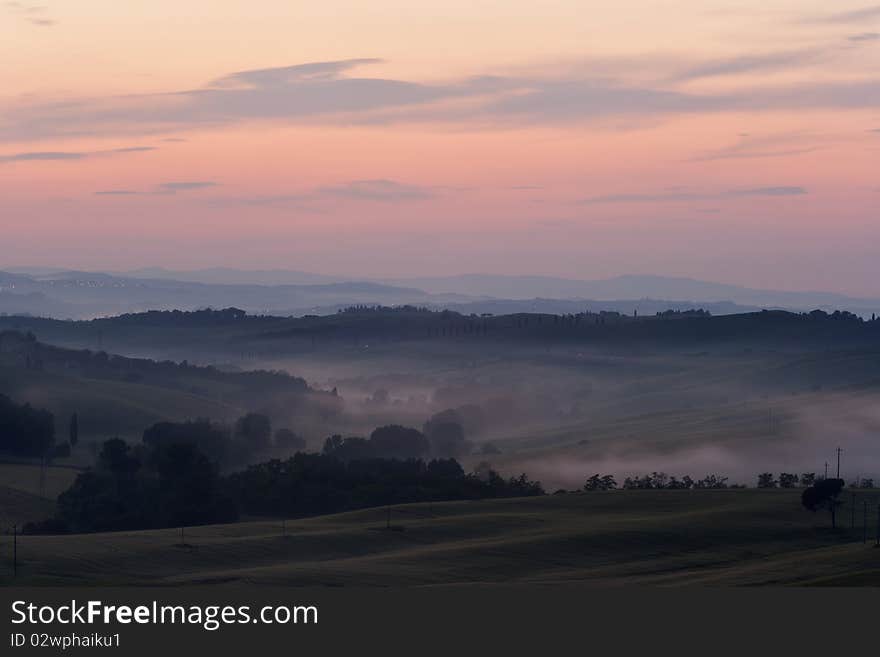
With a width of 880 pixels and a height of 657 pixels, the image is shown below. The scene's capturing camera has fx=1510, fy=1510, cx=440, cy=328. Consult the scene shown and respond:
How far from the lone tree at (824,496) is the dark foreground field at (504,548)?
42.8 inches

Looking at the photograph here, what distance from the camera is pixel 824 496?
147m

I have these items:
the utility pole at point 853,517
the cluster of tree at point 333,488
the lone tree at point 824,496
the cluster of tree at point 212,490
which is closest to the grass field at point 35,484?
the cluster of tree at point 212,490

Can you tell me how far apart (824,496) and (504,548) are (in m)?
39.0

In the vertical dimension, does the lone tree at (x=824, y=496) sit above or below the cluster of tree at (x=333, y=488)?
above

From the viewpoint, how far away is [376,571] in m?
108

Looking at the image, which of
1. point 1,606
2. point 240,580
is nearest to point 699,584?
point 240,580

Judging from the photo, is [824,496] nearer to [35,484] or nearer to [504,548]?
[504,548]

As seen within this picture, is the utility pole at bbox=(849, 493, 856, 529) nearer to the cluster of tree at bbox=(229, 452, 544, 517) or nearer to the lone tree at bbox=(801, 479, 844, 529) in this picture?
the lone tree at bbox=(801, 479, 844, 529)

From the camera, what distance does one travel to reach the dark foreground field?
105 m

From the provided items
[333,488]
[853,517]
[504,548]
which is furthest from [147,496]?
[853,517]

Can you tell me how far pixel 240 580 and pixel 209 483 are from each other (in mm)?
76982

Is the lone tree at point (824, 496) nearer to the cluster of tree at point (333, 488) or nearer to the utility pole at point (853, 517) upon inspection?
the utility pole at point (853, 517)

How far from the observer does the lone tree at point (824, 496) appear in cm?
14488

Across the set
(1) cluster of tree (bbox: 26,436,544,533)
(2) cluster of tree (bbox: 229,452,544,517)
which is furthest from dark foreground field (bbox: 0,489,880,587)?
(2) cluster of tree (bbox: 229,452,544,517)
